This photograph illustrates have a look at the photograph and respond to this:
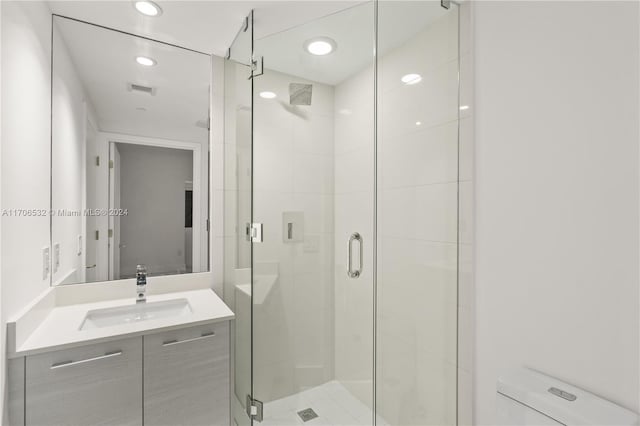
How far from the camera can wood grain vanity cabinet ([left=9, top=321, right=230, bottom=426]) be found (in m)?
1.27

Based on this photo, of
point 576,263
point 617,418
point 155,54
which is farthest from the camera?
point 155,54

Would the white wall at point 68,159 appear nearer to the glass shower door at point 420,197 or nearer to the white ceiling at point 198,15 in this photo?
the white ceiling at point 198,15

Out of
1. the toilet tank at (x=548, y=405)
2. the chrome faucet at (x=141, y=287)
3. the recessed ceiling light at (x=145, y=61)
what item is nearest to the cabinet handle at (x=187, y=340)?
the chrome faucet at (x=141, y=287)

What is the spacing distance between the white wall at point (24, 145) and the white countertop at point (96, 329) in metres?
0.13

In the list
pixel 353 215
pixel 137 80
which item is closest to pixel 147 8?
pixel 137 80

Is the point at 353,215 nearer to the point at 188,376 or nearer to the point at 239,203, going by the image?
the point at 239,203

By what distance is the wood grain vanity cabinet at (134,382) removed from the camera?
1.27m

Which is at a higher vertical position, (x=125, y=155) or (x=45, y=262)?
(x=125, y=155)

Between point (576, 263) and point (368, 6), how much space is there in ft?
4.34

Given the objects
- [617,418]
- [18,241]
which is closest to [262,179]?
[18,241]

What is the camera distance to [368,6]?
1453 millimetres

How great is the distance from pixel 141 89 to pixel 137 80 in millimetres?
54

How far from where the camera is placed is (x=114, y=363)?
4.55ft

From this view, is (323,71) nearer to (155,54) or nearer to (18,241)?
(155,54)
